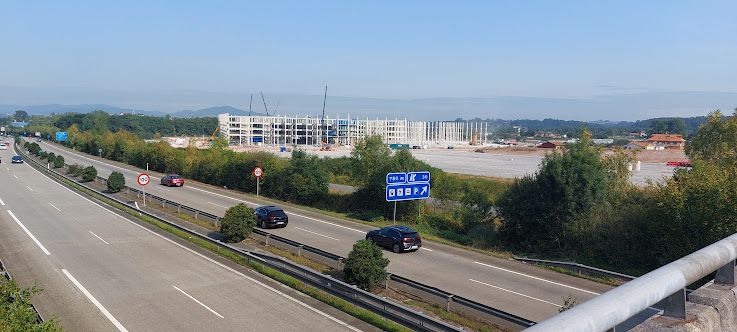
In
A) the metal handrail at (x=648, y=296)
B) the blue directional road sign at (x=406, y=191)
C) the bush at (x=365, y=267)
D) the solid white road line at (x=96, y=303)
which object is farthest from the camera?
the blue directional road sign at (x=406, y=191)

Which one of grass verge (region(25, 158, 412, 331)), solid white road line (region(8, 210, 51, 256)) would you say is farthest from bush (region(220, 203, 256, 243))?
solid white road line (region(8, 210, 51, 256))

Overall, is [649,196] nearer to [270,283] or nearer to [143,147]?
[270,283]

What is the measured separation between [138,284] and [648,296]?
784 inches

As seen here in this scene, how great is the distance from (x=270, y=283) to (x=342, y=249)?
8464 mm

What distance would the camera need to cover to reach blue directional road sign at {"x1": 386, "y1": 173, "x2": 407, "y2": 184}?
1240 inches

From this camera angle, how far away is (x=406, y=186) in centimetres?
3191

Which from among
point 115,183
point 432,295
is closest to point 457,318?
point 432,295

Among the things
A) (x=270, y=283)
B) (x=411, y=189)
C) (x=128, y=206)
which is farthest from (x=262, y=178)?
(x=270, y=283)

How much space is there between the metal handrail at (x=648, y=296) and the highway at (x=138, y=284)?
12.5m

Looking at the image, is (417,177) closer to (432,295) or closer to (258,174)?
(432,295)

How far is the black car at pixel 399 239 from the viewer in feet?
88.0

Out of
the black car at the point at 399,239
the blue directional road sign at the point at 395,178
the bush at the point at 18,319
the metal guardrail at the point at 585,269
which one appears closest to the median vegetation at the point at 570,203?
the metal guardrail at the point at 585,269

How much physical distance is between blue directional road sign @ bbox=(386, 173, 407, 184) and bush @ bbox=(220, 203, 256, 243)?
27.8 ft

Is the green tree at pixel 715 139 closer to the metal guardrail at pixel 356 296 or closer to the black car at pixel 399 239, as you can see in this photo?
the black car at pixel 399 239
